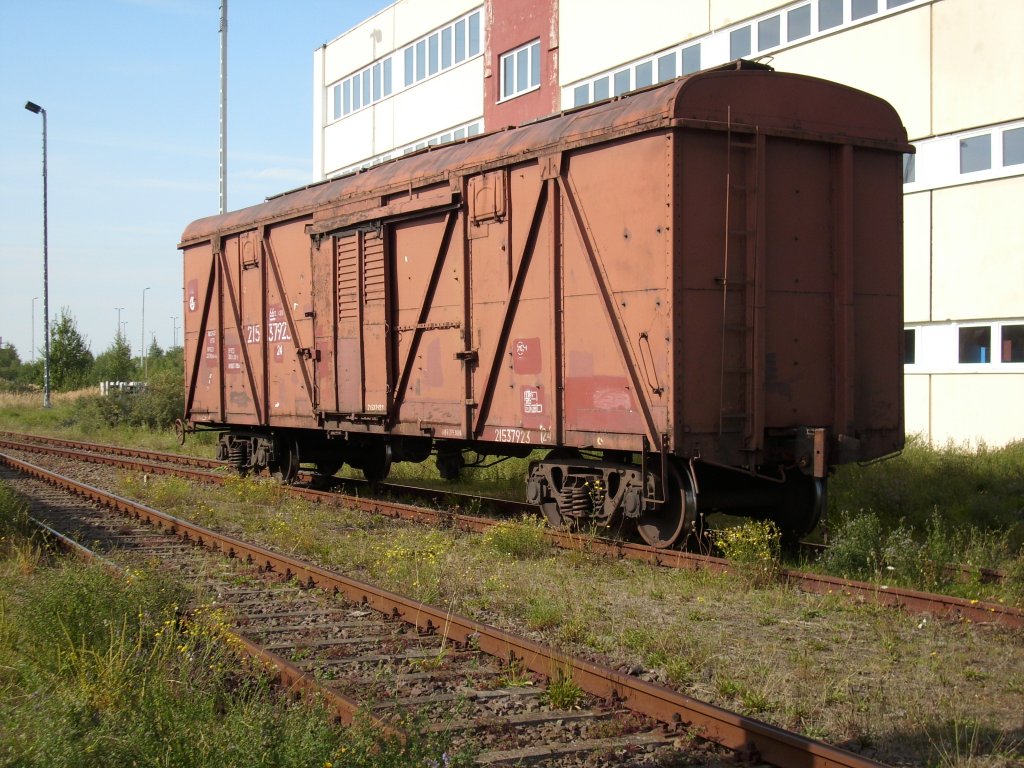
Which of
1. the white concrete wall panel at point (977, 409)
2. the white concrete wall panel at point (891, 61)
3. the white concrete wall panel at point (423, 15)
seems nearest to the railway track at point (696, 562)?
the white concrete wall panel at point (977, 409)

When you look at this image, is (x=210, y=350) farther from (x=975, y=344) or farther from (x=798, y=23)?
(x=798, y=23)

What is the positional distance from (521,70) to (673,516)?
2236 cm

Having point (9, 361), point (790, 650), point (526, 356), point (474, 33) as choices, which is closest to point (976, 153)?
point (526, 356)

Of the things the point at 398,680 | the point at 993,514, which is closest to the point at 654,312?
the point at 398,680

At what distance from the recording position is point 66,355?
2263 inches

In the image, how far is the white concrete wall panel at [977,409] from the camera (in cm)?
1650

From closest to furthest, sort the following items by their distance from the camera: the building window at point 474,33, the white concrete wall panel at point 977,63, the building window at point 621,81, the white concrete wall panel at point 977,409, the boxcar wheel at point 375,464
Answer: the boxcar wheel at point 375,464 < the white concrete wall panel at point 977,63 < the white concrete wall panel at point 977,409 < the building window at point 621,81 < the building window at point 474,33

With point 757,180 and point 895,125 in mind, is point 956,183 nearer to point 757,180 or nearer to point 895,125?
point 895,125

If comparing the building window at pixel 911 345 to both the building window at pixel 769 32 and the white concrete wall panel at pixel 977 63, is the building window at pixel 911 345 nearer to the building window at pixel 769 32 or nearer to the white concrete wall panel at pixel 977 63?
the white concrete wall panel at pixel 977 63

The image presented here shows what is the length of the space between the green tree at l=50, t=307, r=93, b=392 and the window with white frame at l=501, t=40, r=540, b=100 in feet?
124

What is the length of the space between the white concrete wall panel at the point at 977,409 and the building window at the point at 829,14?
7306mm

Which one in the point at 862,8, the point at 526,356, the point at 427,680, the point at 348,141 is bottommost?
the point at 427,680

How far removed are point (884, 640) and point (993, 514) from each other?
17.0ft

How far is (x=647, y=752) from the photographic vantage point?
449 cm
